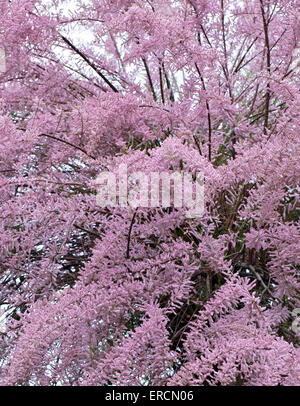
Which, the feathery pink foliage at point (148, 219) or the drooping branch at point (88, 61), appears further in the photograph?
the drooping branch at point (88, 61)

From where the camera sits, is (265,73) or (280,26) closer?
(265,73)

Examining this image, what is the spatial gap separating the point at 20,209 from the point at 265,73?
1.55 feet

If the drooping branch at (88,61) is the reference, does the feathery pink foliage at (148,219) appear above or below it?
below

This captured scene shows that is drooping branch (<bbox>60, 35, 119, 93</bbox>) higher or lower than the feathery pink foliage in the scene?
higher

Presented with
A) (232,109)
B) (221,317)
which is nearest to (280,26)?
(232,109)

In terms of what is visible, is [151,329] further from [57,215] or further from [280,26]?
[280,26]

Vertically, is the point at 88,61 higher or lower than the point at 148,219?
higher

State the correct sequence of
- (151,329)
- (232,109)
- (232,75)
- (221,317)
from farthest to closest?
1. (232,75)
2. (232,109)
3. (221,317)
4. (151,329)

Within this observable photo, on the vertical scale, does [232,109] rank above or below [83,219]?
above

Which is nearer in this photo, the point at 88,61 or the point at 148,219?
the point at 148,219

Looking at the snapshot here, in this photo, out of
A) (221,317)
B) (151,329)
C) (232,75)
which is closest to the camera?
(151,329)

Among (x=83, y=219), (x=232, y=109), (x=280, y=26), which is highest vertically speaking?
(x=280, y=26)

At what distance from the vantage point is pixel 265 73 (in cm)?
107

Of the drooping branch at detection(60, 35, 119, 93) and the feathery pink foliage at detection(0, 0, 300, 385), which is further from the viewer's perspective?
the drooping branch at detection(60, 35, 119, 93)
